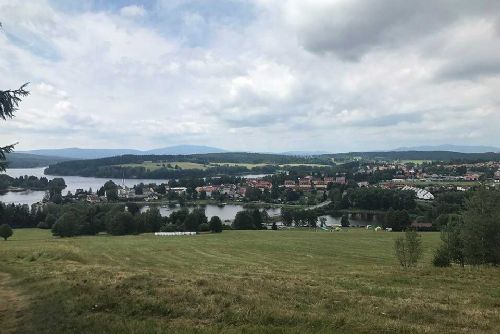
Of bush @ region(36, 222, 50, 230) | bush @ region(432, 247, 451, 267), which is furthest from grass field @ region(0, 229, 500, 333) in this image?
bush @ region(36, 222, 50, 230)

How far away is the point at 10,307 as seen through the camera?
12539mm

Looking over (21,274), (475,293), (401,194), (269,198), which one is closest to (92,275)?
(21,274)

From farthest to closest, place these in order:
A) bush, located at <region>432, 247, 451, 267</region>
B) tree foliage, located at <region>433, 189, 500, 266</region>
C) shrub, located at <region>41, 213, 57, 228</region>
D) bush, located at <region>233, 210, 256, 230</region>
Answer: bush, located at <region>233, 210, 256, 230</region> → shrub, located at <region>41, 213, 57, 228</region> → tree foliage, located at <region>433, 189, 500, 266</region> → bush, located at <region>432, 247, 451, 267</region>

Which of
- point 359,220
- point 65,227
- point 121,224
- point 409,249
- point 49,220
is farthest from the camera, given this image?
point 359,220

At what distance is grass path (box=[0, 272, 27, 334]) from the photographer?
1057 cm

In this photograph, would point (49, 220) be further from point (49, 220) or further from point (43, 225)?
point (43, 225)

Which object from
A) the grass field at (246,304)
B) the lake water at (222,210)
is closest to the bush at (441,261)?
the grass field at (246,304)

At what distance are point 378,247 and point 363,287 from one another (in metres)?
45.2

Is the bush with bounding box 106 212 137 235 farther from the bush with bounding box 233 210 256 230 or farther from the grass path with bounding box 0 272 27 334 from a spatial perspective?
the grass path with bounding box 0 272 27 334

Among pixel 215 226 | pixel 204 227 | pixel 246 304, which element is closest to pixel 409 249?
pixel 246 304

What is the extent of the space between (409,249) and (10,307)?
2499 cm

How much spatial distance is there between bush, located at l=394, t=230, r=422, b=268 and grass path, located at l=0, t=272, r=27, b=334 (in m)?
23.9

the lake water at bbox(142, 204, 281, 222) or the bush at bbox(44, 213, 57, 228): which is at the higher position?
the bush at bbox(44, 213, 57, 228)

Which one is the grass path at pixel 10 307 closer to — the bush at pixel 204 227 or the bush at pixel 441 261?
the bush at pixel 441 261
